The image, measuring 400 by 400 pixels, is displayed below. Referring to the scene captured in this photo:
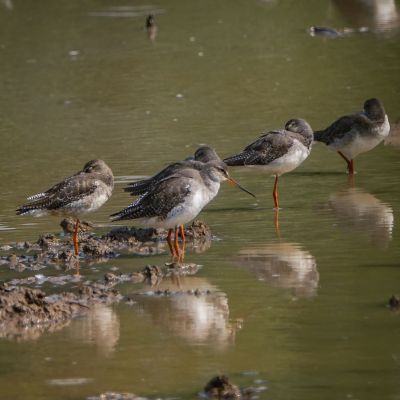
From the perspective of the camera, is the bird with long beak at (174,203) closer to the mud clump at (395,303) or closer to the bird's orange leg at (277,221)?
the bird's orange leg at (277,221)

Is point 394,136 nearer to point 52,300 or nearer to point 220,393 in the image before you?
point 52,300

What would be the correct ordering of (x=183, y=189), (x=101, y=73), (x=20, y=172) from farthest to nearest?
(x=101, y=73), (x=20, y=172), (x=183, y=189)

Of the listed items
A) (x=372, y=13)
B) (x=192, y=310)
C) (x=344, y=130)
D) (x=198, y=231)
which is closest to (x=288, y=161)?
(x=344, y=130)

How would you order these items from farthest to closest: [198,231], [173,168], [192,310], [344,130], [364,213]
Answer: [344,130] → [364,213] → [173,168] → [198,231] → [192,310]

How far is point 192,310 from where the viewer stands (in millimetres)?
10672

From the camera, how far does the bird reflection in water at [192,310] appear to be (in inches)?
392

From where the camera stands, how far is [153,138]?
20.1 meters

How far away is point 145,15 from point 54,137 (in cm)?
1196

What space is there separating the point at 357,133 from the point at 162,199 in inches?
210

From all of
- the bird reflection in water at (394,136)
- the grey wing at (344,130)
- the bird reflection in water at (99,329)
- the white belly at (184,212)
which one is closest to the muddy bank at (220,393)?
the bird reflection in water at (99,329)

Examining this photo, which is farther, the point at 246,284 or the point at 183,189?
the point at 183,189

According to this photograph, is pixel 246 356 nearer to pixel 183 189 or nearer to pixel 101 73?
pixel 183 189

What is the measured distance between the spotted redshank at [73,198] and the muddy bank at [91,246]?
1.03 feet

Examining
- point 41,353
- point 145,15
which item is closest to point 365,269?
point 41,353
